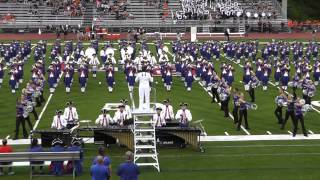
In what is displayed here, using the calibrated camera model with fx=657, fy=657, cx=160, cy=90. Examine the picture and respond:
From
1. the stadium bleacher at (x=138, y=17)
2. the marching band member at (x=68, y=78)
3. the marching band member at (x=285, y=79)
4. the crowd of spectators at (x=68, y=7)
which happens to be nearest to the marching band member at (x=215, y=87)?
the marching band member at (x=285, y=79)

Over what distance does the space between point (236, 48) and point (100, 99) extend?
16541 millimetres

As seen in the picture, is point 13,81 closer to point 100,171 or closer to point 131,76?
point 131,76

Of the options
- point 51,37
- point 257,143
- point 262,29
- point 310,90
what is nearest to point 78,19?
point 51,37

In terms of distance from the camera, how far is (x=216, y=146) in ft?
65.1

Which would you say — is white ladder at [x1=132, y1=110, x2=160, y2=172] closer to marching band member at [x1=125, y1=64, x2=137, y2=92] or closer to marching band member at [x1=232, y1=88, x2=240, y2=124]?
marching band member at [x1=232, y1=88, x2=240, y2=124]

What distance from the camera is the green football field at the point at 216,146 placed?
54.9ft

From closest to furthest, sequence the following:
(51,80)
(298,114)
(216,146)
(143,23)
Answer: (216,146), (298,114), (51,80), (143,23)

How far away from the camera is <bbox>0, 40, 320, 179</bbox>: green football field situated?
16719 millimetres

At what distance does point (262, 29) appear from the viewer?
63.2 metres

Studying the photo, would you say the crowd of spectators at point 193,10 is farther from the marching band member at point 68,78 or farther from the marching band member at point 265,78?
the marching band member at point 68,78

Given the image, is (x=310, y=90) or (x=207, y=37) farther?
(x=207, y=37)

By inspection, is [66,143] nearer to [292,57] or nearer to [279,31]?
[292,57]

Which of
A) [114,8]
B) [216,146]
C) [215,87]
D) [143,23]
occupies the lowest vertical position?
[216,146]

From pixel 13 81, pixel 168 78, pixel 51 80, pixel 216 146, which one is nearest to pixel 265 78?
pixel 168 78
